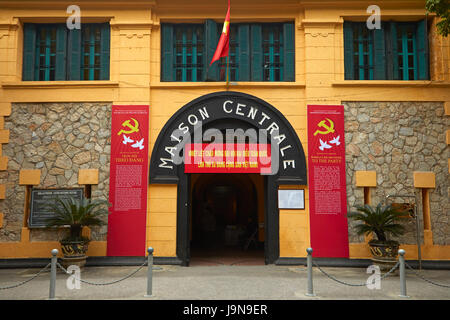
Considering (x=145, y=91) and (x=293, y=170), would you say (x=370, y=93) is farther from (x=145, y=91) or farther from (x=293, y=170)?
(x=145, y=91)

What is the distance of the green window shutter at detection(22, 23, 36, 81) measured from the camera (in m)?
11.1

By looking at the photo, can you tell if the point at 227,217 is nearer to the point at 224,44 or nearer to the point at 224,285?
the point at 224,44

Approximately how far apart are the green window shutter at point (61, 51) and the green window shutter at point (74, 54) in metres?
0.13

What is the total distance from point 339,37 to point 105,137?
7878 mm

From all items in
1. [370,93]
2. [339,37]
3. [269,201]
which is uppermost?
[339,37]

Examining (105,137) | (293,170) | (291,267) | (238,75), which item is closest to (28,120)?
(105,137)

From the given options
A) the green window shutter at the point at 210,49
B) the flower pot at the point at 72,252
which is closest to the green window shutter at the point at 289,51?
the green window shutter at the point at 210,49

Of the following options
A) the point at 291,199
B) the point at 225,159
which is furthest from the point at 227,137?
the point at 291,199

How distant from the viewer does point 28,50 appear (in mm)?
11133

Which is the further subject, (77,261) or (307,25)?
(307,25)

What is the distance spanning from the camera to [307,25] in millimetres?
10938

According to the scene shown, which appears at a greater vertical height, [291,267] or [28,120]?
[28,120]

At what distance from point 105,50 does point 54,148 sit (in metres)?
3.43

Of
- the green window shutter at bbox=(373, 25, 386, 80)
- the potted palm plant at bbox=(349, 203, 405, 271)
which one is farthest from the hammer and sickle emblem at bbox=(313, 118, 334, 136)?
the potted palm plant at bbox=(349, 203, 405, 271)
